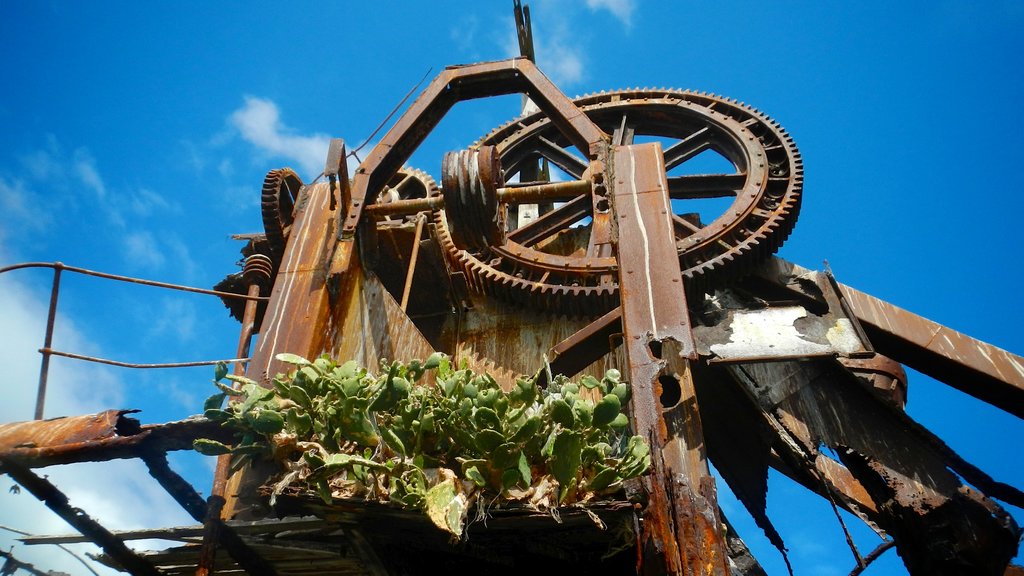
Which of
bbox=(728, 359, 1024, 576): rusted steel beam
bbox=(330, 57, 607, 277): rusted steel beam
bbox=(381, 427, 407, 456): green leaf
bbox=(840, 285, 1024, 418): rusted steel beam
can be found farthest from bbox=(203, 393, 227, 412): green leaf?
bbox=(840, 285, 1024, 418): rusted steel beam

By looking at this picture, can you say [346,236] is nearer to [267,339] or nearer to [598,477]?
[267,339]

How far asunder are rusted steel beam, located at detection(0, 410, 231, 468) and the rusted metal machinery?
19 millimetres

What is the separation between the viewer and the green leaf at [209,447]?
303cm

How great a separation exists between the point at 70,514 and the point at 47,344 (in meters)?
0.86

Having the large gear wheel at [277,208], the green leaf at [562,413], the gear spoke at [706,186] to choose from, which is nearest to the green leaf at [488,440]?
the green leaf at [562,413]

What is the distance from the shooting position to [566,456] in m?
2.82

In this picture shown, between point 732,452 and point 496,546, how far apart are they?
395 cm

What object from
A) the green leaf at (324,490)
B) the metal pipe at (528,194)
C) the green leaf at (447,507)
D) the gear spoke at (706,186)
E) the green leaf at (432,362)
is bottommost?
the green leaf at (447,507)

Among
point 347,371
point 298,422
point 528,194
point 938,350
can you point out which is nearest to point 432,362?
point 347,371

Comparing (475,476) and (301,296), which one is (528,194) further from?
(475,476)

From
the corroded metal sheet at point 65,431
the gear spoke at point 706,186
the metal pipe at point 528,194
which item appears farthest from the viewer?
the gear spoke at point 706,186

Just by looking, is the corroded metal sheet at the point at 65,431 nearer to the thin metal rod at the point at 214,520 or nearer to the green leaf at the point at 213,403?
the thin metal rod at the point at 214,520

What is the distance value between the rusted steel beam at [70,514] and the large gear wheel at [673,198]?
3.40 m

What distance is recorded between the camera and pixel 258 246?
20.7 feet
